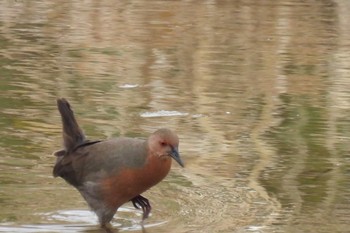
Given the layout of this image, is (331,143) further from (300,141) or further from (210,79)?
(210,79)

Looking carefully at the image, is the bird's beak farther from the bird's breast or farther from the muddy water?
the muddy water

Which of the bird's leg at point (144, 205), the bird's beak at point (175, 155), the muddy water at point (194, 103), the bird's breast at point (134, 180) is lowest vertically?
the muddy water at point (194, 103)

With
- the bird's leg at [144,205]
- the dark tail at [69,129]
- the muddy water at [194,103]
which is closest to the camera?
the bird's leg at [144,205]

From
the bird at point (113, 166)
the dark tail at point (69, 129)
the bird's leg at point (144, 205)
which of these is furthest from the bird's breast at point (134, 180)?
the dark tail at point (69, 129)

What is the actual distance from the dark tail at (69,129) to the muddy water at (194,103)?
1.47ft

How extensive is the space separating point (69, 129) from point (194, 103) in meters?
3.65

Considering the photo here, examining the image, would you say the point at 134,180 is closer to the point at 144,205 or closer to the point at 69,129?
the point at 144,205

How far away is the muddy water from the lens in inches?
320

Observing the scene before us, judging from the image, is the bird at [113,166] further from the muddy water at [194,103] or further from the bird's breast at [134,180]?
the muddy water at [194,103]

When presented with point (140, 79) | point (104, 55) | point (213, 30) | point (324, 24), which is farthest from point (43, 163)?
point (324, 24)

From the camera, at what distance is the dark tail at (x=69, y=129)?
7.96 m

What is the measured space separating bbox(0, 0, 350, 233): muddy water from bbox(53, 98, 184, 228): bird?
21cm

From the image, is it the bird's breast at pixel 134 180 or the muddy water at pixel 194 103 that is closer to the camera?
the bird's breast at pixel 134 180

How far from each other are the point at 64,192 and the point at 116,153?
3.56 feet
